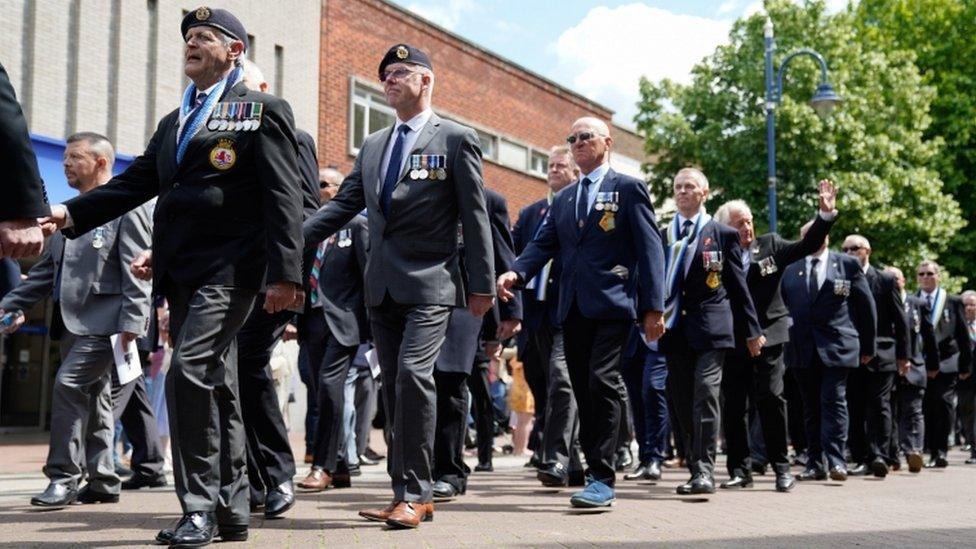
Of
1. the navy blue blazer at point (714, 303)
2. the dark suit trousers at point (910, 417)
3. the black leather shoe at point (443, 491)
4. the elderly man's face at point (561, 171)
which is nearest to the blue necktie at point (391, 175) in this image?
the black leather shoe at point (443, 491)

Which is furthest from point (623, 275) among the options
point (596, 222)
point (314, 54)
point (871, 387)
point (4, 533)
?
point (314, 54)

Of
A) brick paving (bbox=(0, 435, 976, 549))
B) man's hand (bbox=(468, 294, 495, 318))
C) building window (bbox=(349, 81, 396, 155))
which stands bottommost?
brick paving (bbox=(0, 435, 976, 549))

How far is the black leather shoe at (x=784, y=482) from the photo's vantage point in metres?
8.90

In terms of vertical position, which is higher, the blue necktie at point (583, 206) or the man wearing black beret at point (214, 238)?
the blue necktie at point (583, 206)

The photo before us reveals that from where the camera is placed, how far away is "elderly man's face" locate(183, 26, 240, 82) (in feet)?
17.5

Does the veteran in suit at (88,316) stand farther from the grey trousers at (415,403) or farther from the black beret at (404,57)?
the grey trousers at (415,403)

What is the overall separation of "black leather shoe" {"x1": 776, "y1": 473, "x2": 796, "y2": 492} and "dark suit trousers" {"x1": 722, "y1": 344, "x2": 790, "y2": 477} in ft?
0.15

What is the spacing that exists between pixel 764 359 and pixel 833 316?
1.25 m

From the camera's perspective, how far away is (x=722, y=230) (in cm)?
872

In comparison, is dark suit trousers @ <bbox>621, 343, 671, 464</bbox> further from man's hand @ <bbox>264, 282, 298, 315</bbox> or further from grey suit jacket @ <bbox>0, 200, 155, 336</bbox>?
man's hand @ <bbox>264, 282, 298, 315</bbox>

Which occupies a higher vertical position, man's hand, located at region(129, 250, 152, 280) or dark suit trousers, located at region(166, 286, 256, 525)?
man's hand, located at region(129, 250, 152, 280)

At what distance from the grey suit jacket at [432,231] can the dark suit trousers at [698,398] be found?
8.91ft

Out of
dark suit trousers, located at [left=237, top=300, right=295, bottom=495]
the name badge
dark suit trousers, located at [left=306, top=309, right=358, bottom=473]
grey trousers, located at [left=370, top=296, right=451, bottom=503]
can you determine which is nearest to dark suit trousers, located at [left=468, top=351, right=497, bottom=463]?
dark suit trousers, located at [left=306, top=309, right=358, bottom=473]

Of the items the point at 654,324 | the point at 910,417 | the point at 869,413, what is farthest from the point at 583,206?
the point at 910,417
